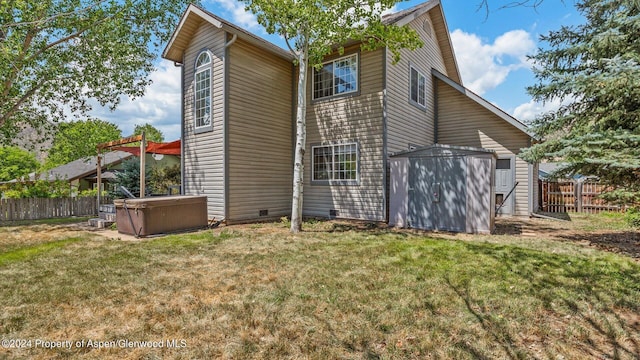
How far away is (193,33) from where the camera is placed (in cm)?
1042

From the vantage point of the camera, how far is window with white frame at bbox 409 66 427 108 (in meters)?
11.1

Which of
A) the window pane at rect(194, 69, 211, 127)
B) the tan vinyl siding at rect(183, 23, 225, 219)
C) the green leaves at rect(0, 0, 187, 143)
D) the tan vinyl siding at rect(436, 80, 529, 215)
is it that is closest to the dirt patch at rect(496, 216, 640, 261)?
the tan vinyl siding at rect(436, 80, 529, 215)

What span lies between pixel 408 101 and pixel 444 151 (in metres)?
3.25

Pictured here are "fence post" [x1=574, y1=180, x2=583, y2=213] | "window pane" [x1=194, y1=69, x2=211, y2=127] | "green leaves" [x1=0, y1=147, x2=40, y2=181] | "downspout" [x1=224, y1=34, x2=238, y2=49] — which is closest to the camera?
"downspout" [x1=224, y1=34, x2=238, y2=49]

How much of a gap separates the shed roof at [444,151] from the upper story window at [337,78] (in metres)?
2.96

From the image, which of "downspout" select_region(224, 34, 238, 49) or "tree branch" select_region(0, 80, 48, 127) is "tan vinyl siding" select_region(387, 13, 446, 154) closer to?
"downspout" select_region(224, 34, 238, 49)

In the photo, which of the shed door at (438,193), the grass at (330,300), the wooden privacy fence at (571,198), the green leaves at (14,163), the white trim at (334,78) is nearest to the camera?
the grass at (330,300)

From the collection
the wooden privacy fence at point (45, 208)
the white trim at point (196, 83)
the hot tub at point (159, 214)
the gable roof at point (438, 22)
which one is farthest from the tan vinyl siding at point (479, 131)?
the wooden privacy fence at point (45, 208)

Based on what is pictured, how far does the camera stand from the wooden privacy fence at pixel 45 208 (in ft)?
36.0

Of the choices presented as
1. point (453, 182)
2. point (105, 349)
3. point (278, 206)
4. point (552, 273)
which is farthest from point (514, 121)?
point (105, 349)

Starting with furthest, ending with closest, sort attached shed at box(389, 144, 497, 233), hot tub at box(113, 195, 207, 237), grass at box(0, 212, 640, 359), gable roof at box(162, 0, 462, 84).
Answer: gable roof at box(162, 0, 462, 84) → attached shed at box(389, 144, 497, 233) → hot tub at box(113, 195, 207, 237) → grass at box(0, 212, 640, 359)

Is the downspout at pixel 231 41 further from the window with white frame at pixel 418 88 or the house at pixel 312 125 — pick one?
the window with white frame at pixel 418 88

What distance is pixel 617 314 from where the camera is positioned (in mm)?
3293

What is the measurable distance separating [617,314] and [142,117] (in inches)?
2440
